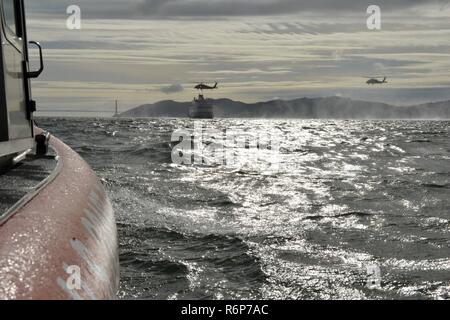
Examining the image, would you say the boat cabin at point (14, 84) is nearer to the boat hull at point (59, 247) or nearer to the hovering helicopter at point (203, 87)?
the boat hull at point (59, 247)

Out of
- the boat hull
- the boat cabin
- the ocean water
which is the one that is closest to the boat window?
the boat cabin

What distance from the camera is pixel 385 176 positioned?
60.5ft

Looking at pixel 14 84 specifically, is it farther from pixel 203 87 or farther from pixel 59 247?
pixel 203 87

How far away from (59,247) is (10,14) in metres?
3.48

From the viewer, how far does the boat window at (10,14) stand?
6158 millimetres

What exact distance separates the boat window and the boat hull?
1.71 meters

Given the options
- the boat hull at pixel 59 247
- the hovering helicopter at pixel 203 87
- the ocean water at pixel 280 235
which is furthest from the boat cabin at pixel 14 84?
the hovering helicopter at pixel 203 87

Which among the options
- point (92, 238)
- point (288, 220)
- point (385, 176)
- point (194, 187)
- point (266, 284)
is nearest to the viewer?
point (92, 238)

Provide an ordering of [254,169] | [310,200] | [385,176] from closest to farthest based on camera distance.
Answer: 1. [310,200]
2. [385,176]
3. [254,169]

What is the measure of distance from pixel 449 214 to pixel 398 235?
2606 millimetres
